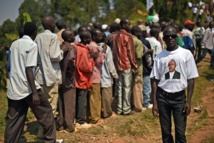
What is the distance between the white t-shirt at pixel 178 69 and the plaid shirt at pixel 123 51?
2.51 metres

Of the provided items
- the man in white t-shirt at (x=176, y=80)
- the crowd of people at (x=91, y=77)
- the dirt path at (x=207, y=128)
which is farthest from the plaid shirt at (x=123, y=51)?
the man in white t-shirt at (x=176, y=80)

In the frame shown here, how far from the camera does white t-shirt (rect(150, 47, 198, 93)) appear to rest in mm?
3672

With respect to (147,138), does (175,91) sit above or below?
above

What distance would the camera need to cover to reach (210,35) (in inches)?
393

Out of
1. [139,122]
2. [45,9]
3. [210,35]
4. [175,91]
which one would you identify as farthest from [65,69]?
[45,9]

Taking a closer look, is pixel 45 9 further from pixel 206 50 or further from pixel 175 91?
pixel 175 91

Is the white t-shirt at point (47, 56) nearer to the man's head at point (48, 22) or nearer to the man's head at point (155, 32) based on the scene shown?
the man's head at point (48, 22)

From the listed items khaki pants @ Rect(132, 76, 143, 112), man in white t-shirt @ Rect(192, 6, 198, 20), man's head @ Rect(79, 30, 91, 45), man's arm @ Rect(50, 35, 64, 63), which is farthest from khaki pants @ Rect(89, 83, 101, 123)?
man in white t-shirt @ Rect(192, 6, 198, 20)

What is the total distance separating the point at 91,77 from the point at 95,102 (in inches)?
20.9

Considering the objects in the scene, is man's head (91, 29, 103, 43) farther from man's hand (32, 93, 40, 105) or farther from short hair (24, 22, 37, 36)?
man's hand (32, 93, 40, 105)

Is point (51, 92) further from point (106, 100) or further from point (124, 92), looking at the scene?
point (124, 92)

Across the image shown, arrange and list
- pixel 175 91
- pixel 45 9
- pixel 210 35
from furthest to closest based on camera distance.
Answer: pixel 45 9 → pixel 210 35 → pixel 175 91

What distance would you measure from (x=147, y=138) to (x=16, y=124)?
2.31 metres

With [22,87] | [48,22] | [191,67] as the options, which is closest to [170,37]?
[191,67]
